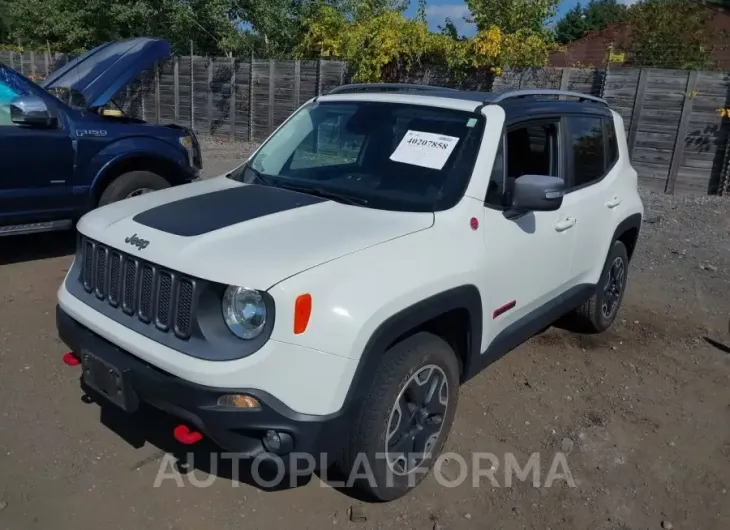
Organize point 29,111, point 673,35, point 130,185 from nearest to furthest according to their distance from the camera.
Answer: point 29,111
point 130,185
point 673,35

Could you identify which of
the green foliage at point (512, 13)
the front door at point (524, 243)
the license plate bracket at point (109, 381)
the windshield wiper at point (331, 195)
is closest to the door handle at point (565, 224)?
the front door at point (524, 243)

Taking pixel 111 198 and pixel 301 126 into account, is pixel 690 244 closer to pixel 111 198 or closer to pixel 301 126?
pixel 301 126

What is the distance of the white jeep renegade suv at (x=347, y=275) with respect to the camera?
2443 millimetres

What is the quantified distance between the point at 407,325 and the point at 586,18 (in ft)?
210

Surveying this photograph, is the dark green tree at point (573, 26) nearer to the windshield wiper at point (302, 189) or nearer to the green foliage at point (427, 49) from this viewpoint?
the green foliage at point (427, 49)

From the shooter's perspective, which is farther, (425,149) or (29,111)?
(29,111)

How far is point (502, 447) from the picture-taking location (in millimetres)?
3580

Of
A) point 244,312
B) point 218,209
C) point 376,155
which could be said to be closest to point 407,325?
point 244,312

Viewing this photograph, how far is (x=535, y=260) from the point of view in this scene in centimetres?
365

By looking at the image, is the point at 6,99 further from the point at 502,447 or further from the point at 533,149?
the point at 502,447

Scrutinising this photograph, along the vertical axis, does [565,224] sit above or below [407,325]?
above

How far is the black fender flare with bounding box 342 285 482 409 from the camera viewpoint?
2529 millimetres

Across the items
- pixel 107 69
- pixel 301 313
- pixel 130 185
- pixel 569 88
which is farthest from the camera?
pixel 569 88

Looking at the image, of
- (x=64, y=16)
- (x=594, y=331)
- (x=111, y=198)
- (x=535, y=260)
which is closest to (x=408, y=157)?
(x=535, y=260)
